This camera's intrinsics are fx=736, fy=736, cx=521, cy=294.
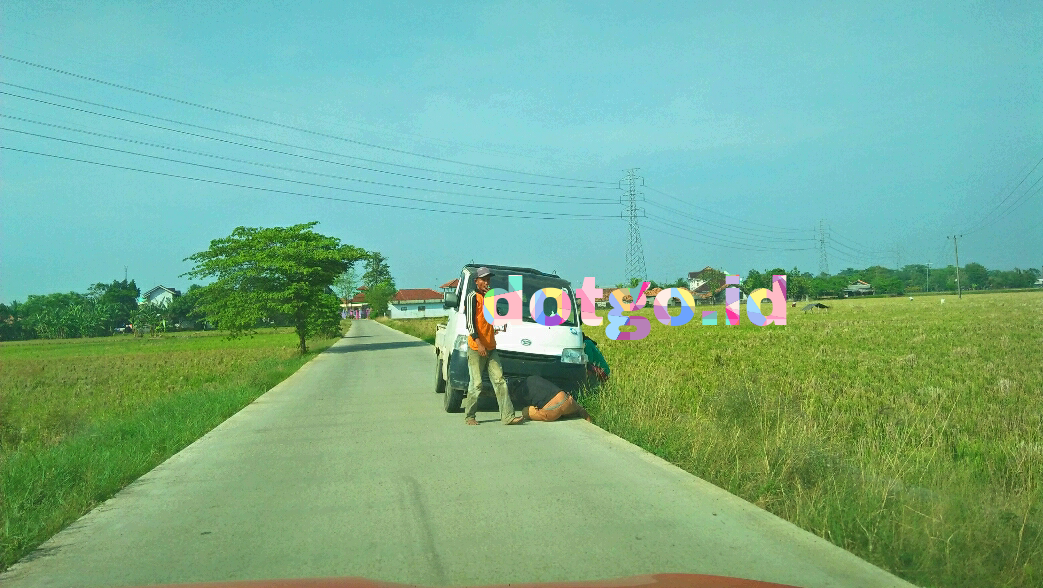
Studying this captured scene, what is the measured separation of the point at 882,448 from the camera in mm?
7770

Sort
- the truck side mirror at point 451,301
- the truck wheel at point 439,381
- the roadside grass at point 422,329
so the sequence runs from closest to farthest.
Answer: the truck side mirror at point 451,301 → the truck wheel at point 439,381 → the roadside grass at point 422,329

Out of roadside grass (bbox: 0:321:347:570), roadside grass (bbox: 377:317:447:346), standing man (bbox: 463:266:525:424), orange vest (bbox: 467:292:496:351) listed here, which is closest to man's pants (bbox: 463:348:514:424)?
standing man (bbox: 463:266:525:424)

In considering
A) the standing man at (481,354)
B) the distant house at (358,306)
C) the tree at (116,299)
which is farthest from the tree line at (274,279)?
the distant house at (358,306)

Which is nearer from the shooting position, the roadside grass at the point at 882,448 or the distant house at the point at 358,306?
the roadside grass at the point at 882,448

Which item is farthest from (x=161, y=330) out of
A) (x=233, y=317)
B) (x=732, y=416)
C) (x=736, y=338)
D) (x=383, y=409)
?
(x=732, y=416)

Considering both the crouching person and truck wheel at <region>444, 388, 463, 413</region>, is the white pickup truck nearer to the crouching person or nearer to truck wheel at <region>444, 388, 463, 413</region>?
truck wheel at <region>444, 388, 463, 413</region>

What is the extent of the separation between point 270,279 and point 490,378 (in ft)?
99.3

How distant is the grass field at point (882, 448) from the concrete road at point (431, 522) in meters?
0.38

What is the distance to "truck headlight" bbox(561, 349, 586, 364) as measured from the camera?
11.1 metres

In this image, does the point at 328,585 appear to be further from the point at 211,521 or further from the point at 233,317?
the point at 233,317

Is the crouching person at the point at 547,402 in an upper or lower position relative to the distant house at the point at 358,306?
lower

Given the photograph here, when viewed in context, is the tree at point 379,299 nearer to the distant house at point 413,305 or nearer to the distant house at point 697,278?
the distant house at point 413,305

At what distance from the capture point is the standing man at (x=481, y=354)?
995cm

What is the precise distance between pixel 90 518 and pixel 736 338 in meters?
28.5
